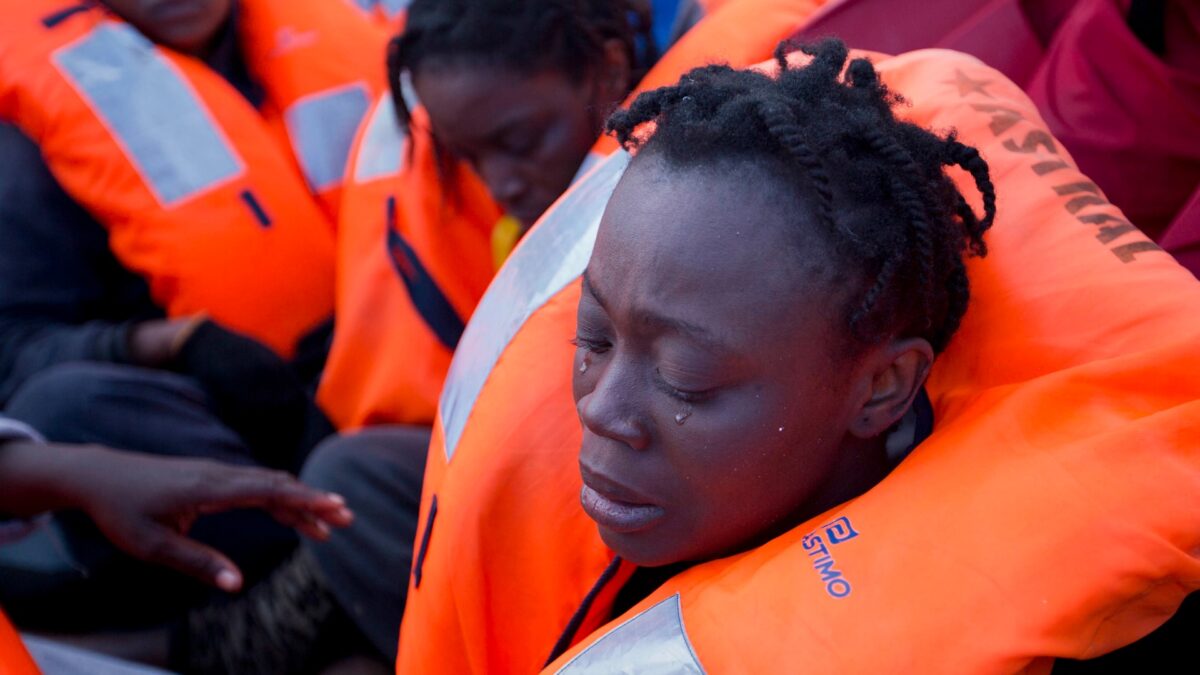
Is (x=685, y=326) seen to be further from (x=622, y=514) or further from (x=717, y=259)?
(x=622, y=514)

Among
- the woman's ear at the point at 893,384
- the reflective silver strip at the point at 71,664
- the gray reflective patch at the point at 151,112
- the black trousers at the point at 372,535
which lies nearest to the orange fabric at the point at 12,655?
the reflective silver strip at the point at 71,664

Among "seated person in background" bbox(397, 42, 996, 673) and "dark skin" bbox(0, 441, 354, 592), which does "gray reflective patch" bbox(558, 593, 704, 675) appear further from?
"dark skin" bbox(0, 441, 354, 592)

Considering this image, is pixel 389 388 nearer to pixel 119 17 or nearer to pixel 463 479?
pixel 463 479

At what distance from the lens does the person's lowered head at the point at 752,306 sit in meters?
0.91

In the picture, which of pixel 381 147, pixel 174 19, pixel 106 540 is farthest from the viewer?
pixel 174 19

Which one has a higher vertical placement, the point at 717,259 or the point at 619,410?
the point at 717,259

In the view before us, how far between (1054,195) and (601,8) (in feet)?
2.82

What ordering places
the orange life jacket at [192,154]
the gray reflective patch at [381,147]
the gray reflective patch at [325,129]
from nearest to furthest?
1. the gray reflective patch at [381,147]
2. the orange life jacket at [192,154]
3. the gray reflective patch at [325,129]

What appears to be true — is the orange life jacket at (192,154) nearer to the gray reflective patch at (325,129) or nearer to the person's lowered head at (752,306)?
the gray reflective patch at (325,129)

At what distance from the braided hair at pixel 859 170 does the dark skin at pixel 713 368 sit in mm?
18

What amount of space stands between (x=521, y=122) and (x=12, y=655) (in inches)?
37.1

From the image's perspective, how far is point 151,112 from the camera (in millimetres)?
2256

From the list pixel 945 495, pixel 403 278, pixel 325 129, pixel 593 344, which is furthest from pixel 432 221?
pixel 945 495

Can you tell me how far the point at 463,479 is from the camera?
4.00ft
